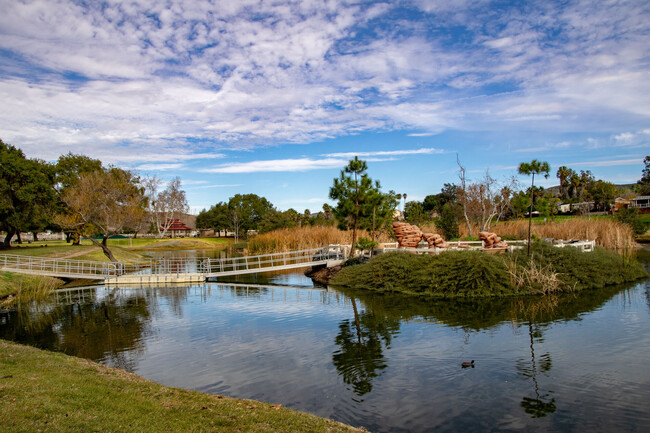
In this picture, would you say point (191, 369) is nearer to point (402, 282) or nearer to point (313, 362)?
point (313, 362)

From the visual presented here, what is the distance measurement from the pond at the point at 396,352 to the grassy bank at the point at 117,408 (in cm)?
154

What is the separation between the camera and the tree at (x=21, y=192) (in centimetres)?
3944

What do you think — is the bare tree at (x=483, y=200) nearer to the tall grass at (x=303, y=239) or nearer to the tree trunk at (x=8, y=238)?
the tall grass at (x=303, y=239)

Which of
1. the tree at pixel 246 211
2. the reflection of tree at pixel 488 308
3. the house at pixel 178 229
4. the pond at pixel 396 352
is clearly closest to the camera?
the pond at pixel 396 352

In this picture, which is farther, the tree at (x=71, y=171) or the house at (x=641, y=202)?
the house at (x=641, y=202)

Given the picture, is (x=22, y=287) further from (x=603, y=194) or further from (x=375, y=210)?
(x=603, y=194)

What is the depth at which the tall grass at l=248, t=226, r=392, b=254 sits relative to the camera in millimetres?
38469

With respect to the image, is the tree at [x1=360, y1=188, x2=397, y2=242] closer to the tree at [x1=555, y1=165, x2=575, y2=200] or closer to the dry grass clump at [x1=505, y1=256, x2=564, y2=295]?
the dry grass clump at [x1=505, y1=256, x2=564, y2=295]

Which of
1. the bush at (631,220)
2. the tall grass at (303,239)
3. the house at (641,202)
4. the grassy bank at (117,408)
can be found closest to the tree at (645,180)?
the house at (641,202)

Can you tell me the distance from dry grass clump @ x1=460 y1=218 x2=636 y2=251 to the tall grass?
11908 millimetres

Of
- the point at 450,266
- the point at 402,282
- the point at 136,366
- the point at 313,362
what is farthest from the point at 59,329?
the point at 450,266

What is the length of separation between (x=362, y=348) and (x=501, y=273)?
1104 centimetres

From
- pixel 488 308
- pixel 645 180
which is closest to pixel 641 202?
pixel 645 180

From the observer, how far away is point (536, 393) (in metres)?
9.10
